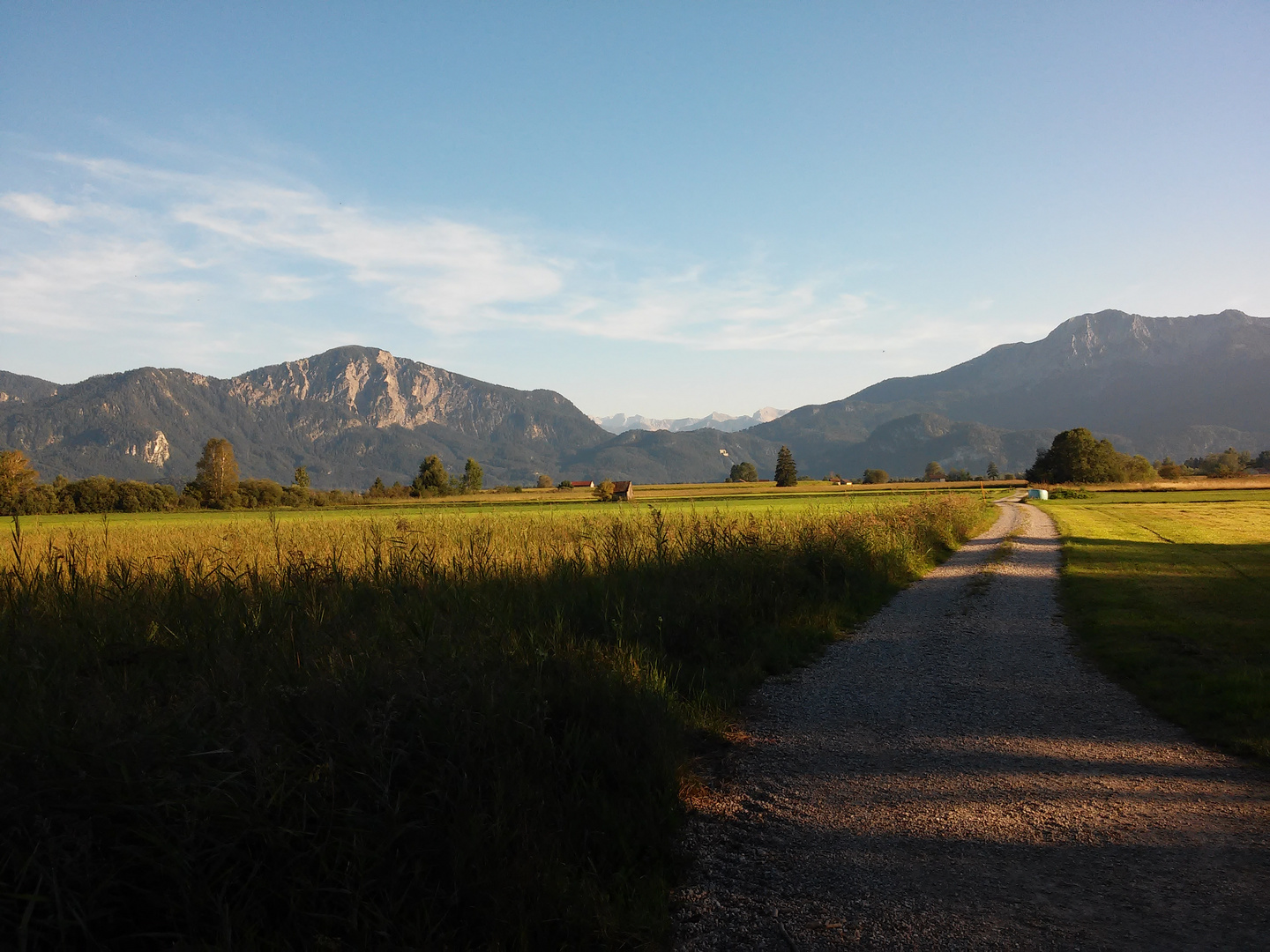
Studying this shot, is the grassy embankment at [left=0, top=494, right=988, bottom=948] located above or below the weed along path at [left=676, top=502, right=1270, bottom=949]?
above

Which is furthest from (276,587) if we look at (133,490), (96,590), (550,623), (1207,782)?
(133,490)

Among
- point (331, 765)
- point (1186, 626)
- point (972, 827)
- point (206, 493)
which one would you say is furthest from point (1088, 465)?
point (331, 765)

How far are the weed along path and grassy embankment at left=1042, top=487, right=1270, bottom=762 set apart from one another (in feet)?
1.57

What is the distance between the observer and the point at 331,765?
357cm

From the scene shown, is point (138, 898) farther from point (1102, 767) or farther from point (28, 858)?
point (1102, 767)

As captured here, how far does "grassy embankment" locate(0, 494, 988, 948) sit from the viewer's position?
122 inches

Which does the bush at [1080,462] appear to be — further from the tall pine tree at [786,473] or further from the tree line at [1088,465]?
the tall pine tree at [786,473]

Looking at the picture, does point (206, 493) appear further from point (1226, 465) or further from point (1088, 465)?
point (1226, 465)

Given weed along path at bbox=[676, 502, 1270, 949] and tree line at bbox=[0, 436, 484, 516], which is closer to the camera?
weed along path at bbox=[676, 502, 1270, 949]

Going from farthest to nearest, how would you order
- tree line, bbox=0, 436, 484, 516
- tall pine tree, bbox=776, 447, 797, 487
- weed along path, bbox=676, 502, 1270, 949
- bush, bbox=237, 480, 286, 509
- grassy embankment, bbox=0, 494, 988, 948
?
tall pine tree, bbox=776, 447, 797, 487 < bush, bbox=237, 480, 286, 509 < tree line, bbox=0, 436, 484, 516 < weed along path, bbox=676, 502, 1270, 949 < grassy embankment, bbox=0, 494, 988, 948

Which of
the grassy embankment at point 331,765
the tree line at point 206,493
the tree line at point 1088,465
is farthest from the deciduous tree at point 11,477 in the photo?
the tree line at point 1088,465

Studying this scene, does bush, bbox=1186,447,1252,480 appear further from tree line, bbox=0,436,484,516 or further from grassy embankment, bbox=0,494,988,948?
grassy embankment, bbox=0,494,988,948

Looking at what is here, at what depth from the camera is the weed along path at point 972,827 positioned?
11.5ft

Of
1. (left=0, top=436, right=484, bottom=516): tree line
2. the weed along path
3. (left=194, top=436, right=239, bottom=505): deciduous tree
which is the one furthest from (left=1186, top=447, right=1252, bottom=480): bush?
the weed along path
